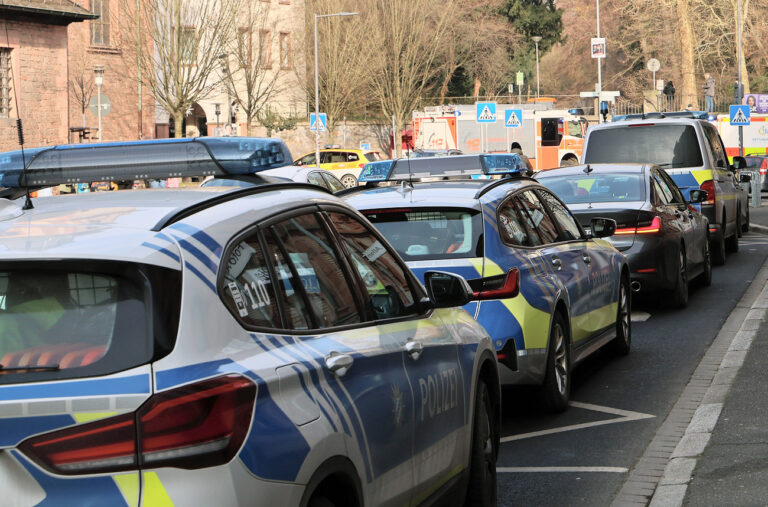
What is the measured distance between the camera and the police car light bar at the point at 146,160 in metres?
4.43

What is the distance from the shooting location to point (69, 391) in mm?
2975

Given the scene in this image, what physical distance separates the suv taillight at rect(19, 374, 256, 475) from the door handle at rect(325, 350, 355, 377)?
0.68 m

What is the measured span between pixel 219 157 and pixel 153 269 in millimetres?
1303

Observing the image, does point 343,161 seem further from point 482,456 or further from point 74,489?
point 74,489

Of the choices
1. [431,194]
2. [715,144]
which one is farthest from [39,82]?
[431,194]

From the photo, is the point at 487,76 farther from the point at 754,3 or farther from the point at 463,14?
the point at 754,3

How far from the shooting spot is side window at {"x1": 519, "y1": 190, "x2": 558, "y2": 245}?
8.58 m

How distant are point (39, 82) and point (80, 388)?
38.7 m

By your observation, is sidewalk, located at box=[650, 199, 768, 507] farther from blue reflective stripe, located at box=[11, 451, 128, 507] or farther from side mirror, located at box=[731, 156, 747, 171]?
side mirror, located at box=[731, 156, 747, 171]

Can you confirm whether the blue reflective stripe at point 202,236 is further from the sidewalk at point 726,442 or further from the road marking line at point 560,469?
the road marking line at point 560,469

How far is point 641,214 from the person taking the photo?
1266 centimetres

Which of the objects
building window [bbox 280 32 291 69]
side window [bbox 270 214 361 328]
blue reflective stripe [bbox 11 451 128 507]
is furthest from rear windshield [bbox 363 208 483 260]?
building window [bbox 280 32 291 69]

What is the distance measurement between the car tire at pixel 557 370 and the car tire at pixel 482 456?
7.26 ft

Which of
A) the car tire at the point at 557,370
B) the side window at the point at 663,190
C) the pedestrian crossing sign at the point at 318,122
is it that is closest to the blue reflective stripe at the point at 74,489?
the car tire at the point at 557,370
